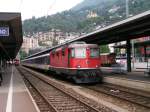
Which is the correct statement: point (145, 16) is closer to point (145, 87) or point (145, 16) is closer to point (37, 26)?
point (145, 87)

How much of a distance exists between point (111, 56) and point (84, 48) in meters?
35.9

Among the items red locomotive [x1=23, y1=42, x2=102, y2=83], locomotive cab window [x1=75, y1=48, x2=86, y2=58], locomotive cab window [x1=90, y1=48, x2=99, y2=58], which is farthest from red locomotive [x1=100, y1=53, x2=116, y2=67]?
locomotive cab window [x1=75, y1=48, x2=86, y2=58]

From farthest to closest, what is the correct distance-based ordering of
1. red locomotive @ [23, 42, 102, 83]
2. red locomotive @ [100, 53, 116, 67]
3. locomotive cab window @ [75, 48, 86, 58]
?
red locomotive @ [100, 53, 116, 67]
locomotive cab window @ [75, 48, 86, 58]
red locomotive @ [23, 42, 102, 83]

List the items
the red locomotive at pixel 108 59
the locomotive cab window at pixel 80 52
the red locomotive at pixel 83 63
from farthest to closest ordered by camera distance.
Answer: the red locomotive at pixel 108 59, the locomotive cab window at pixel 80 52, the red locomotive at pixel 83 63

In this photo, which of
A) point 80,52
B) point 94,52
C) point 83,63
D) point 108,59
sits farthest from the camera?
point 108,59

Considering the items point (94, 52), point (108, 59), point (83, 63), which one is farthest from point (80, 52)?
point (108, 59)

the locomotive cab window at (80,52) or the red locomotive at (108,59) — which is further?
the red locomotive at (108,59)

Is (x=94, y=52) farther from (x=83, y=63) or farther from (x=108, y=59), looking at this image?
(x=108, y=59)

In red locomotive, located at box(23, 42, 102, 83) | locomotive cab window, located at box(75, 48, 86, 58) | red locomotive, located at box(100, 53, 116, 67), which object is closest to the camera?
red locomotive, located at box(23, 42, 102, 83)

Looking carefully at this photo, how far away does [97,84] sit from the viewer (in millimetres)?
26406

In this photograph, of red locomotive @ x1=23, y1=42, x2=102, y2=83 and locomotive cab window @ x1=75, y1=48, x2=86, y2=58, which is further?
locomotive cab window @ x1=75, y1=48, x2=86, y2=58

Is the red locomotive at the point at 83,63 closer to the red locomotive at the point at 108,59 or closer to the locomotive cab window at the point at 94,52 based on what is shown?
the locomotive cab window at the point at 94,52

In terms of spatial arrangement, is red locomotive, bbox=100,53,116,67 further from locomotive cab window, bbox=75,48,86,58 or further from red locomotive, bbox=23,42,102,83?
locomotive cab window, bbox=75,48,86,58

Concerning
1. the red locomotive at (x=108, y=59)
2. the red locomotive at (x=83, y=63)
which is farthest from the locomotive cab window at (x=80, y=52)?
the red locomotive at (x=108, y=59)
